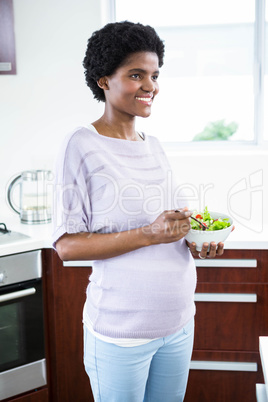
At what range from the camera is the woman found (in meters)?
1.06

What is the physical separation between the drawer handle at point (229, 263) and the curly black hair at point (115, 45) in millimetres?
932

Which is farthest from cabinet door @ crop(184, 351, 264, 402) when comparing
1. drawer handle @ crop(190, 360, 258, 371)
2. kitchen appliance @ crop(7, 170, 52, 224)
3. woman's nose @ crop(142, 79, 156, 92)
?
woman's nose @ crop(142, 79, 156, 92)

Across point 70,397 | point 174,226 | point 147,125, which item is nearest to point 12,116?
point 147,125

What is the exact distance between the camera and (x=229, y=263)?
182cm

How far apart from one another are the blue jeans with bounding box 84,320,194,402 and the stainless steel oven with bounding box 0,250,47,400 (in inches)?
26.9

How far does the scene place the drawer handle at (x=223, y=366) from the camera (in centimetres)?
185

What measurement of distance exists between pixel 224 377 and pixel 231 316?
0.27 m

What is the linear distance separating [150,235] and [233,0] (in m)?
1.78

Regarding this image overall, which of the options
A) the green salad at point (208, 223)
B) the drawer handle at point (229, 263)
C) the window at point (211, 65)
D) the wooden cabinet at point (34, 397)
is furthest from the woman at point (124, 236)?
the window at point (211, 65)

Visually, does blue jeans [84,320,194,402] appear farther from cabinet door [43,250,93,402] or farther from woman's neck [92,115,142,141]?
cabinet door [43,250,93,402]

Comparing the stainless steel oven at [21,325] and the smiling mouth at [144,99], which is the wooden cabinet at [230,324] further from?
the smiling mouth at [144,99]

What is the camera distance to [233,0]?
2.34m

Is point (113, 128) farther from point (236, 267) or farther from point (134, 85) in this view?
point (236, 267)

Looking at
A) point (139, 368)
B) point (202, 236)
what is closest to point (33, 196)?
point (202, 236)
